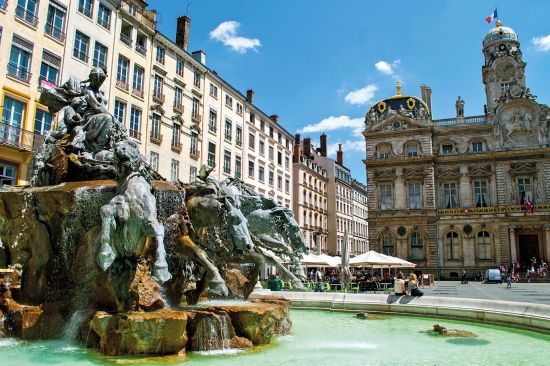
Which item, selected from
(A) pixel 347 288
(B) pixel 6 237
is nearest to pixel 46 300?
(B) pixel 6 237

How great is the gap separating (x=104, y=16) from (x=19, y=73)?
820 centimetres

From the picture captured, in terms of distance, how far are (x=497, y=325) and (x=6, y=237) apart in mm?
11086

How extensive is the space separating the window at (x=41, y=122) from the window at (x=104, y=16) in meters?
7.61

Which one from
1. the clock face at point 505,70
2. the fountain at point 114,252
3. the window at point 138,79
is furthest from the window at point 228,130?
the clock face at point 505,70

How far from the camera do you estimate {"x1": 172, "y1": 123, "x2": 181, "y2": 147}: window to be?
34.5m

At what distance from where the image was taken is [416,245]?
161 ft

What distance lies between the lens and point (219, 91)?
41.5 m

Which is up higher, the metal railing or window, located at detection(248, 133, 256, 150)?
window, located at detection(248, 133, 256, 150)

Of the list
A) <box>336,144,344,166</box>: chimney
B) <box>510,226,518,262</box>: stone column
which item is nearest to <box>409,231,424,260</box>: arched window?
<box>510,226,518,262</box>: stone column

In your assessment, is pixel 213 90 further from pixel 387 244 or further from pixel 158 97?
pixel 387 244

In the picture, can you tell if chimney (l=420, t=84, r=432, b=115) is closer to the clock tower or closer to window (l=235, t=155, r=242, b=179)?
the clock tower

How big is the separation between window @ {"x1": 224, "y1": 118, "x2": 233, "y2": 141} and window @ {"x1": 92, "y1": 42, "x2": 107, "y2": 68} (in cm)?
1548

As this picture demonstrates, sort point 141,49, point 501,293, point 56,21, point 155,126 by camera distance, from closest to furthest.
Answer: point 56,21
point 501,293
point 141,49
point 155,126

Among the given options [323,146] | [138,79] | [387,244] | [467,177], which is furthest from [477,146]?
[138,79]
